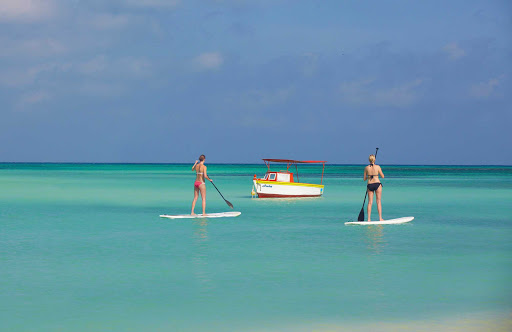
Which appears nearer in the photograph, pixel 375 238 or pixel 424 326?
pixel 424 326

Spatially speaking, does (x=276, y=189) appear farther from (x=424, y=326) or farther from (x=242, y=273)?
(x=424, y=326)

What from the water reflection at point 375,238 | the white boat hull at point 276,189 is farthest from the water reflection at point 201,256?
the white boat hull at point 276,189

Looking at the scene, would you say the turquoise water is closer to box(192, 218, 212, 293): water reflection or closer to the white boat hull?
box(192, 218, 212, 293): water reflection

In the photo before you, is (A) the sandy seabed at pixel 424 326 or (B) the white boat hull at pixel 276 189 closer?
(A) the sandy seabed at pixel 424 326

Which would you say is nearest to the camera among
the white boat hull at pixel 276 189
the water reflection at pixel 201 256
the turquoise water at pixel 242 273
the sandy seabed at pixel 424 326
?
the sandy seabed at pixel 424 326

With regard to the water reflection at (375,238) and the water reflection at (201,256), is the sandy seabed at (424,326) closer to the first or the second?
the water reflection at (201,256)

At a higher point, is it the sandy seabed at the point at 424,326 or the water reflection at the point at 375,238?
the water reflection at the point at 375,238

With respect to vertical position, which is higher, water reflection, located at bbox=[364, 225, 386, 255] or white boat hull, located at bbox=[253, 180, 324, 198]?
white boat hull, located at bbox=[253, 180, 324, 198]

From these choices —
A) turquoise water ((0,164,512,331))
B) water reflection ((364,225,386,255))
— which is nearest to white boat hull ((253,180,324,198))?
turquoise water ((0,164,512,331))

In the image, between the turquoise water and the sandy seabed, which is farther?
the turquoise water

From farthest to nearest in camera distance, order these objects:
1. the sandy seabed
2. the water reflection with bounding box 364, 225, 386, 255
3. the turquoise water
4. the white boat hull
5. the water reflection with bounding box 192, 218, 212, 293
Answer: the white boat hull < the water reflection with bounding box 364, 225, 386, 255 < the water reflection with bounding box 192, 218, 212, 293 < the turquoise water < the sandy seabed

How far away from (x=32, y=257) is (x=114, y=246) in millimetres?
2469

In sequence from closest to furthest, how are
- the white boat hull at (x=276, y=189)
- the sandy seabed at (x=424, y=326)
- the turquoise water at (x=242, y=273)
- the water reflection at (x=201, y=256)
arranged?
the sandy seabed at (x=424, y=326)
the turquoise water at (x=242, y=273)
the water reflection at (x=201, y=256)
the white boat hull at (x=276, y=189)

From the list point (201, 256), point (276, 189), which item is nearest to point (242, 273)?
point (201, 256)
